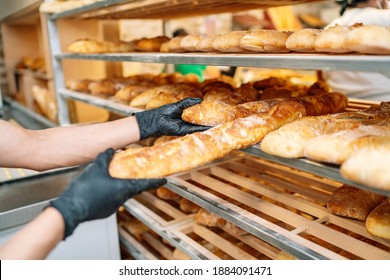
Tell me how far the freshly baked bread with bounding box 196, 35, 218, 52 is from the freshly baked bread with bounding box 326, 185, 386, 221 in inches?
34.4

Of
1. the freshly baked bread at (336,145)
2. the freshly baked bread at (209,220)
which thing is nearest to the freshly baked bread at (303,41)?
the freshly baked bread at (336,145)

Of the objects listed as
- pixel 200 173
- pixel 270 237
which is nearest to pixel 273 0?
pixel 200 173

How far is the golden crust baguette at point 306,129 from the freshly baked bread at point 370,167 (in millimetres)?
173

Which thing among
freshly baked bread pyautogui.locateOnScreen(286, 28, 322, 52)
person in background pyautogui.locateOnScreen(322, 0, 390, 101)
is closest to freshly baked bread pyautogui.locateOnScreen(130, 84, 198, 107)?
freshly baked bread pyautogui.locateOnScreen(286, 28, 322, 52)

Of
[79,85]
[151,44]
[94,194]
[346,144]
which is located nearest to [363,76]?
[151,44]

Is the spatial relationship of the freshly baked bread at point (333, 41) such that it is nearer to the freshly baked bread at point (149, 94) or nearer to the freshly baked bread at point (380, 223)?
the freshly baked bread at point (380, 223)

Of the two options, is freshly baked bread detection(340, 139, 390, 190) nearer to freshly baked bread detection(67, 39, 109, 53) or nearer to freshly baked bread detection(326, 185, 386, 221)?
freshly baked bread detection(326, 185, 386, 221)

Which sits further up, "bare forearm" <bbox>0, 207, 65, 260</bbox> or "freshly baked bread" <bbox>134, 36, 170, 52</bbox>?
"freshly baked bread" <bbox>134, 36, 170, 52</bbox>

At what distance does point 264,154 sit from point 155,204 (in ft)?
4.11

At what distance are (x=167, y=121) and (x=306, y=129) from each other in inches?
23.3

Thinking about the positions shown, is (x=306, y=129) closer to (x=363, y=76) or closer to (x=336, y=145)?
(x=336, y=145)

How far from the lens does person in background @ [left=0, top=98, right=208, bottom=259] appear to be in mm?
1117

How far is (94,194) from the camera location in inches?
44.4

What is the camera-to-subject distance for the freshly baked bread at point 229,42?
1.62 meters
